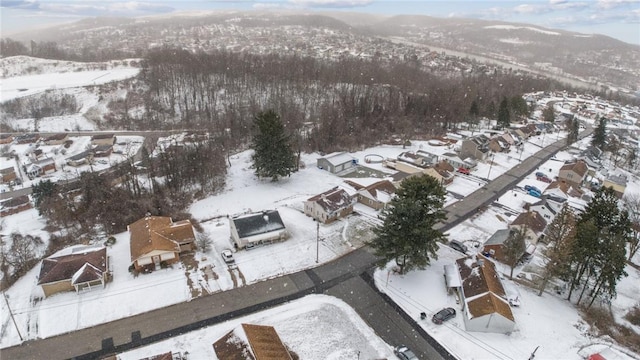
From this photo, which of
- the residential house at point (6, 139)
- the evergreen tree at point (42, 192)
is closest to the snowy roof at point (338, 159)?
the evergreen tree at point (42, 192)

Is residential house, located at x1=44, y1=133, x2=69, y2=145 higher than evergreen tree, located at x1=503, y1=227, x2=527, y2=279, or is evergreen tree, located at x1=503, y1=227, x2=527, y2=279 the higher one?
evergreen tree, located at x1=503, y1=227, x2=527, y2=279

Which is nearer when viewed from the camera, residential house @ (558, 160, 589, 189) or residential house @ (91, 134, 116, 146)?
residential house @ (558, 160, 589, 189)

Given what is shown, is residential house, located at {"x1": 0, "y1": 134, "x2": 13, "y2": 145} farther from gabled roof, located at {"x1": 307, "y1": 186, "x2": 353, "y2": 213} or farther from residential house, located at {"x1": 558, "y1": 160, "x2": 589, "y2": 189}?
residential house, located at {"x1": 558, "y1": 160, "x2": 589, "y2": 189}

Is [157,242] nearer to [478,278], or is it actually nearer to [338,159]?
[478,278]

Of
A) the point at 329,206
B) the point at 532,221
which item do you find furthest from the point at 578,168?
the point at 329,206

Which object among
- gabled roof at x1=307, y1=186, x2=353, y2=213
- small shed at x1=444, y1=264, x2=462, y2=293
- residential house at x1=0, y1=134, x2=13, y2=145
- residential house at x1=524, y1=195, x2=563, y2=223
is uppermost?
gabled roof at x1=307, y1=186, x2=353, y2=213

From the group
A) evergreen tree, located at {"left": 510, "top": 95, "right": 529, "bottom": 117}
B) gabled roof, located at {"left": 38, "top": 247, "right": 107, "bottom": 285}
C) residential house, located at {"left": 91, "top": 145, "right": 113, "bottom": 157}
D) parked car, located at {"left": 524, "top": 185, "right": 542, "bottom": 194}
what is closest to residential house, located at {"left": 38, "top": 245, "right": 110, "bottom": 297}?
gabled roof, located at {"left": 38, "top": 247, "right": 107, "bottom": 285}

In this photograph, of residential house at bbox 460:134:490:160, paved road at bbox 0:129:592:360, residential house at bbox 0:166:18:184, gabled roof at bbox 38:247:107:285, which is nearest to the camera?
paved road at bbox 0:129:592:360

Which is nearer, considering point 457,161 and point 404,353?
point 404,353
